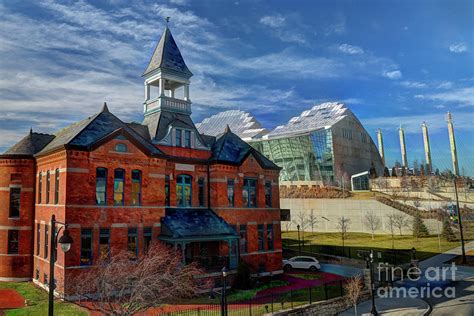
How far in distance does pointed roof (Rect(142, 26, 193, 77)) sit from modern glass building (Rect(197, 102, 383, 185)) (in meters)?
72.4

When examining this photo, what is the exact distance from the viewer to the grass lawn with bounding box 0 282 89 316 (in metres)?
18.6

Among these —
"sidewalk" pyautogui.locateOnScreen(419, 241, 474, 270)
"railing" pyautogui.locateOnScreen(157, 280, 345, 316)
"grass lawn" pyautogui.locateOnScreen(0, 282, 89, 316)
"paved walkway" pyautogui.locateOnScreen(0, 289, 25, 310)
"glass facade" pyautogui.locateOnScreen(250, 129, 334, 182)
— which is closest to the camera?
"grass lawn" pyautogui.locateOnScreen(0, 282, 89, 316)

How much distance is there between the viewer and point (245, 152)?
105 ft

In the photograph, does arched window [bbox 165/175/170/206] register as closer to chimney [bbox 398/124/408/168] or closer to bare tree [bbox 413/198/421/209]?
bare tree [bbox 413/198/421/209]

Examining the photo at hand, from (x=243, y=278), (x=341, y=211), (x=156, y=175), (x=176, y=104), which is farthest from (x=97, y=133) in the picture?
(x=341, y=211)

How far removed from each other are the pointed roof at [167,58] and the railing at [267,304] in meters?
19.6

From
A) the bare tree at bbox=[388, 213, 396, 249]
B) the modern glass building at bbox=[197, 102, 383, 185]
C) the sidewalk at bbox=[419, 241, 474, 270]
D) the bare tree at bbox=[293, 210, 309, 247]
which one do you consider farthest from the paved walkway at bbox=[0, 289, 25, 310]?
the modern glass building at bbox=[197, 102, 383, 185]

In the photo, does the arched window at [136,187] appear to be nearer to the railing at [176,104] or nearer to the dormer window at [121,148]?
the dormer window at [121,148]

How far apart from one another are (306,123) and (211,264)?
3827 inches

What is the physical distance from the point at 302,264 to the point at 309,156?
7347 cm

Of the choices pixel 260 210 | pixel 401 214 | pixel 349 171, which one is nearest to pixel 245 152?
pixel 260 210

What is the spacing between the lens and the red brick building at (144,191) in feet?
75.5

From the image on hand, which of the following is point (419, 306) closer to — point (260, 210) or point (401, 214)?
point (260, 210)

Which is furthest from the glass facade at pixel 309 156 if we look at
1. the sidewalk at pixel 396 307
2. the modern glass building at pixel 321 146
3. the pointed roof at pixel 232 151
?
the sidewalk at pixel 396 307
